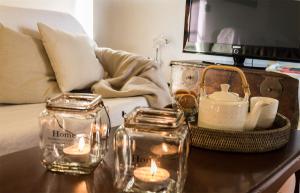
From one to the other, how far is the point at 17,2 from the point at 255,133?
2.01 meters

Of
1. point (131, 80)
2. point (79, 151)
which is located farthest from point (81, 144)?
point (131, 80)

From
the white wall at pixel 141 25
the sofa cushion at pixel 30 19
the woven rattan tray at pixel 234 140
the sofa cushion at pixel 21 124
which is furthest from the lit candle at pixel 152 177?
the white wall at pixel 141 25

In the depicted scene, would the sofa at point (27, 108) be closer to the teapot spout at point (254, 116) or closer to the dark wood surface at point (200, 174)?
the dark wood surface at point (200, 174)

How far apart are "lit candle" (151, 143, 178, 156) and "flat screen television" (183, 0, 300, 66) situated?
2.06 metres

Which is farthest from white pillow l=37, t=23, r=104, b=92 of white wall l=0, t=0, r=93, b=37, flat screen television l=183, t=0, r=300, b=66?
flat screen television l=183, t=0, r=300, b=66

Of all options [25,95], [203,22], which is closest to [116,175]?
[25,95]

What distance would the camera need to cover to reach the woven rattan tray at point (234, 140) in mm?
959

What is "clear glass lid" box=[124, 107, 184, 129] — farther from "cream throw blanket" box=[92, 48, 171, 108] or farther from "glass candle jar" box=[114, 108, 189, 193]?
"cream throw blanket" box=[92, 48, 171, 108]

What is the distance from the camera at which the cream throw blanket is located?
1.75 metres

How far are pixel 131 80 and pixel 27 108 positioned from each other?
A: 21.1 inches

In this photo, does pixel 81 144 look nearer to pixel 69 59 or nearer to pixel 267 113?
pixel 267 113

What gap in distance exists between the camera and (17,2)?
246 centimetres

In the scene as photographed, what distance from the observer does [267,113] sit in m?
1.07

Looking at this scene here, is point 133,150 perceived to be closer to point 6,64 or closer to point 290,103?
point 6,64
